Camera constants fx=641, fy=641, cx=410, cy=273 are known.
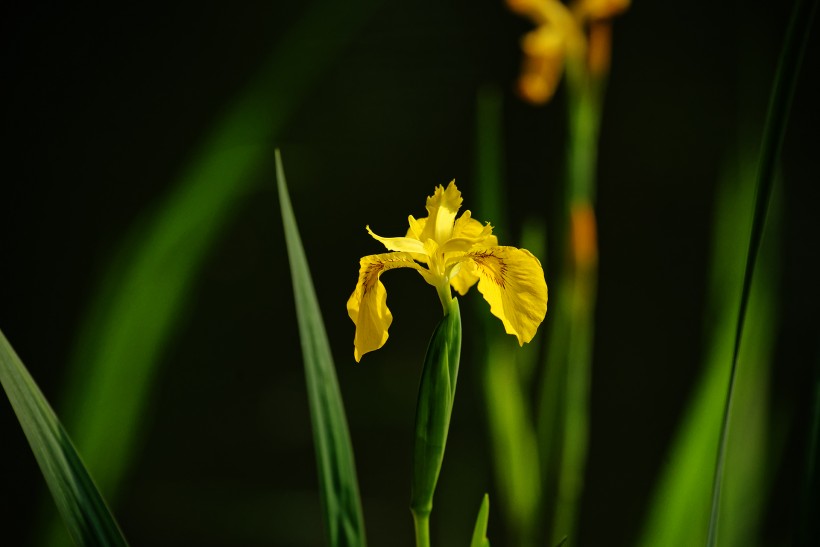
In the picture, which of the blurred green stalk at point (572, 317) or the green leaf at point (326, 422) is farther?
the blurred green stalk at point (572, 317)

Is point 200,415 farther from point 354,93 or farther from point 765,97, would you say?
point 765,97

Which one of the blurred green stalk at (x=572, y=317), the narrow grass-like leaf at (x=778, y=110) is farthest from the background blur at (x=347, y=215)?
the narrow grass-like leaf at (x=778, y=110)

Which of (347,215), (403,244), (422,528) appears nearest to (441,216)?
(403,244)

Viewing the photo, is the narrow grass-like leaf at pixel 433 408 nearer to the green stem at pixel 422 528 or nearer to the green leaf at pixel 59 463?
the green stem at pixel 422 528

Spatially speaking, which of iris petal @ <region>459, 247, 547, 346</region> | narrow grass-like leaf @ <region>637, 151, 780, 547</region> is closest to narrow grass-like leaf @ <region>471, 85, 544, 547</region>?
narrow grass-like leaf @ <region>637, 151, 780, 547</region>

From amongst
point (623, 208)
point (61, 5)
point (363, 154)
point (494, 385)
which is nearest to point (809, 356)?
point (623, 208)

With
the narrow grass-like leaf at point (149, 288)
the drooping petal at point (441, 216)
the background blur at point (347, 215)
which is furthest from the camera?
the background blur at point (347, 215)

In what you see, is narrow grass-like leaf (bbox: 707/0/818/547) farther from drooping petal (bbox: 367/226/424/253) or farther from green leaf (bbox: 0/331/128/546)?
green leaf (bbox: 0/331/128/546)
